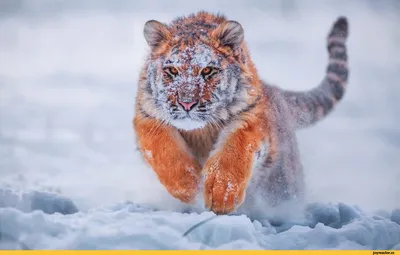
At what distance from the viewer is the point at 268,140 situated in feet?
13.9

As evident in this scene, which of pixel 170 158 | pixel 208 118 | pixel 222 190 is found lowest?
pixel 222 190

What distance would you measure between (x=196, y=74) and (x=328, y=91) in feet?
4.22

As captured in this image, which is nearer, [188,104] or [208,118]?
[188,104]

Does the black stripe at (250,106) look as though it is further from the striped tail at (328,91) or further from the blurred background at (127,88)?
the striped tail at (328,91)

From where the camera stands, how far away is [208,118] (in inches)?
159

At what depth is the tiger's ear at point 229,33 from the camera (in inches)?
161

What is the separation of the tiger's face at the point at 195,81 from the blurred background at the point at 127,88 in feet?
1.17

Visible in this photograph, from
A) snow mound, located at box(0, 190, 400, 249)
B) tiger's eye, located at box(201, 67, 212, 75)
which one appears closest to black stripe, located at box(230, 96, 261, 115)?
tiger's eye, located at box(201, 67, 212, 75)

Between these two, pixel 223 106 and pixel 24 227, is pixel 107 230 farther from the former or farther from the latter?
pixel 223 106

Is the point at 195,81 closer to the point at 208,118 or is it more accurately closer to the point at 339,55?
the point at 208,118

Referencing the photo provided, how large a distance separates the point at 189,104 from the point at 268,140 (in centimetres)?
66

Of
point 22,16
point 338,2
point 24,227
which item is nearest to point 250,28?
point 338,2

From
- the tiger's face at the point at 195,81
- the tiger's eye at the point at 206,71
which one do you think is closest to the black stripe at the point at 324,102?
the tiger's face at the point at 195,81

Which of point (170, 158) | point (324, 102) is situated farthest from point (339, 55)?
point (170, 158)
